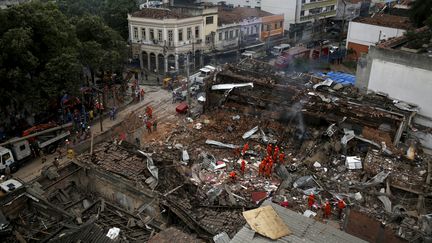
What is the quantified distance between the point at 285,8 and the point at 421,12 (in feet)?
56.7

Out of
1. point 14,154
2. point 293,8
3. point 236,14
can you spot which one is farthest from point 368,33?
point 14,154

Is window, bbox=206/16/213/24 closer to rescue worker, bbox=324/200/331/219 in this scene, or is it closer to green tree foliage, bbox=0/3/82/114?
green tree foliage, bbox=0/3/82/114

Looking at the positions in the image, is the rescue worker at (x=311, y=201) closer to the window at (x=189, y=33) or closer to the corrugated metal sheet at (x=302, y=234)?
the corrugated metal sheet at (x=302, y=234)

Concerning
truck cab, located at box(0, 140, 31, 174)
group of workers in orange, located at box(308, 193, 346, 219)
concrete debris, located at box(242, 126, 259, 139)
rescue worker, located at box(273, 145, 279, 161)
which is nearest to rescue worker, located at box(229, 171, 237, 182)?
rescue worker, located at box(273, 145, 279, 161)

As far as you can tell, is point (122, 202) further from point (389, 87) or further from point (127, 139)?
point (389, 87)

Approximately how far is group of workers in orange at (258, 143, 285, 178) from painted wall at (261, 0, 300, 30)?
98.5ft

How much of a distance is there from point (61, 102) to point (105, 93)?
4855 mm

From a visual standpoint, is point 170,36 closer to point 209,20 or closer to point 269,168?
point 209,20

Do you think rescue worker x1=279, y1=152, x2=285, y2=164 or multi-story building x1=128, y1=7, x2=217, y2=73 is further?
multi-story building x1=128, y1=7, x2=217, y2=73

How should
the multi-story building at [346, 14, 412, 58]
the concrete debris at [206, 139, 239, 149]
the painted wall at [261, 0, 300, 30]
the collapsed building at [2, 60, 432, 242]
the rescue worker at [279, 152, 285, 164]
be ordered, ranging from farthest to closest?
the painted wall at [261, 0, 300, 30] → the multi-story building at [346, 14, 412, 58] → the concrete debris at [206, 139, 239, 149] → the rescue worker at [279, 152, 285, 164] → the collapsed building at [2, 60, 432, 242]

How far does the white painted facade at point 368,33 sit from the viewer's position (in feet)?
120

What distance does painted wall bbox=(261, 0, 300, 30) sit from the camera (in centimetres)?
4709

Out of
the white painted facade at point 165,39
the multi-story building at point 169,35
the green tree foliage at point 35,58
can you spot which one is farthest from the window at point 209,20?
the green tree foliage at point 35,58

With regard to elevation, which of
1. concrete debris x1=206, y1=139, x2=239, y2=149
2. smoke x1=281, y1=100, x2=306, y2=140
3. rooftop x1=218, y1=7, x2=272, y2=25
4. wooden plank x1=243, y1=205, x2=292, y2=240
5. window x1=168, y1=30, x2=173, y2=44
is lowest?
concrete debris x1=206, y1=139, x2=239, y2=149
